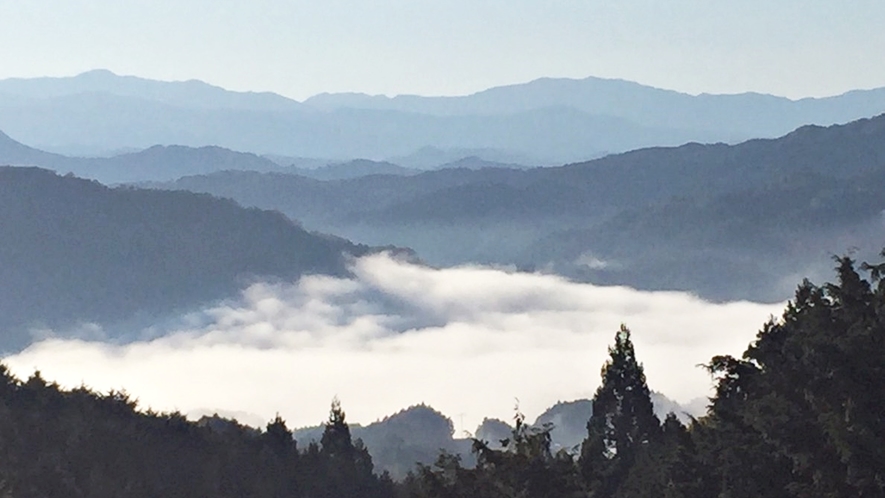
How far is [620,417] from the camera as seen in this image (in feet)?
142

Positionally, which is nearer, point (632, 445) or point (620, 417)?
point (632, 445)

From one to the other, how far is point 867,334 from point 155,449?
25.3 m

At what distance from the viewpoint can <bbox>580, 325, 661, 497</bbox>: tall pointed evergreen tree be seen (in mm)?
37062

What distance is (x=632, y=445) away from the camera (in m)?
39.7

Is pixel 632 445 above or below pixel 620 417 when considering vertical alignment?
below

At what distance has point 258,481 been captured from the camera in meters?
37.1

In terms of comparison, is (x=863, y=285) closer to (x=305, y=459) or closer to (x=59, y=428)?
(x=59, y=428)

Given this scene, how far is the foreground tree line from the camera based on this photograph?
50.8ft

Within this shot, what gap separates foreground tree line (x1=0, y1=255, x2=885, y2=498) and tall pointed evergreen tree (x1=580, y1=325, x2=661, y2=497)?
106 mm

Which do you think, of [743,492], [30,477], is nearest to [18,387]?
[30,477]

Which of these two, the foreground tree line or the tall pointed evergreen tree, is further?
the tall pointed evergreen tree

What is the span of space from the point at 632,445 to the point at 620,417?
137 inches

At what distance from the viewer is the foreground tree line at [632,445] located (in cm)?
1548

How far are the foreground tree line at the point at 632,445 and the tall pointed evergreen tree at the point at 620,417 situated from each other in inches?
4.2
